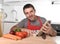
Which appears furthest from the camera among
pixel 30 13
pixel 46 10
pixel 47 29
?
pixel 46 10

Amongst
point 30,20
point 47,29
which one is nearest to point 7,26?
point 30,20

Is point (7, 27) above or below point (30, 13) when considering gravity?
below

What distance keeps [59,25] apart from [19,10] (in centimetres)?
→ 45

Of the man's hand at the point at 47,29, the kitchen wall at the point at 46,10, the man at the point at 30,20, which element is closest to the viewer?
the man's hand at the point at 47,29

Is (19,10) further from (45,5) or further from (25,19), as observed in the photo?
(45,5)

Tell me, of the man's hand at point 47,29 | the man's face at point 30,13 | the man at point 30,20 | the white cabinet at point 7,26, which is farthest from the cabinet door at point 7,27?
the man's hand at point 47,29

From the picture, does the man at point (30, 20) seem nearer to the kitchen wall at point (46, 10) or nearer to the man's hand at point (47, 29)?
the kitchen wall at point (46, 10)

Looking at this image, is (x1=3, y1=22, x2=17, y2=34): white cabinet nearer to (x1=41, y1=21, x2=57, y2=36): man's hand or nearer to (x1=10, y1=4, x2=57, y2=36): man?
(x1=10, y1=4, x2=57, y2=36): man

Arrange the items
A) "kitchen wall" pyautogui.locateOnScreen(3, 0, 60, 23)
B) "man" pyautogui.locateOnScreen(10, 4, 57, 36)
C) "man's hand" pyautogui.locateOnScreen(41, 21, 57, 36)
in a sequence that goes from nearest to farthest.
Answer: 1. "man's hand" pyautogui.locateOnScreen(41, 21, 57, 36)
2. "man" pyautogui.locateOnScreen(10, 4, 57, 36)
3. "kitchen wall" pyautogui.locateOnScreen(3, 0, 60, 23)

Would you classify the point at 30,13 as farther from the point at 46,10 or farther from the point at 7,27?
the point at 7,27

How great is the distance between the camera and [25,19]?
75.0 inches

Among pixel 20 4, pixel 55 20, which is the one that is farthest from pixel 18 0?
pixel 55 20

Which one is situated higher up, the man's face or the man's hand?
the man's face

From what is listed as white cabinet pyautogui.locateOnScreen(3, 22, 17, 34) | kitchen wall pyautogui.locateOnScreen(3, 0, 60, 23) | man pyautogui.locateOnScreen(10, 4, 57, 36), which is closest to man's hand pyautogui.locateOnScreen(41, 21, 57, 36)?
man pyautogui.locateOnScreen(10, 4, 57, 36)
